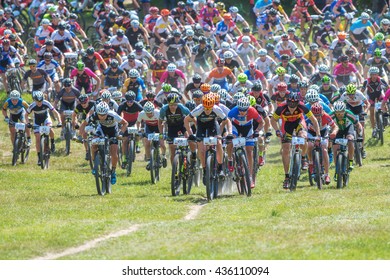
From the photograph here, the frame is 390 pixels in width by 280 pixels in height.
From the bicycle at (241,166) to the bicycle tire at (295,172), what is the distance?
1021 millimetres

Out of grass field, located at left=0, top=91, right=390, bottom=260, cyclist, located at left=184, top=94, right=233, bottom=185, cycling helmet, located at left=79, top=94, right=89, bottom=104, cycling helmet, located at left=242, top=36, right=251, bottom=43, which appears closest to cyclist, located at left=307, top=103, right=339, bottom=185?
grass field, located at left=0, top=91, right=390, bottom=260

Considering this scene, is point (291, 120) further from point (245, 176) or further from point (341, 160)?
point (245, 176)

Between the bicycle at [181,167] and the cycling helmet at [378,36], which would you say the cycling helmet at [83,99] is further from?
the cycling helmet at [378,36]

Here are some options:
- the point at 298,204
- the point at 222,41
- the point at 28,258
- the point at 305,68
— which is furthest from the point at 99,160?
the point at 222,41

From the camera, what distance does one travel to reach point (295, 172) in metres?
26.5

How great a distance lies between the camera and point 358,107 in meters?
30.9

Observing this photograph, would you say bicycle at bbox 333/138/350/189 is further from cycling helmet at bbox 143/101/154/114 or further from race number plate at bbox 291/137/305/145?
cycling helmet at bbox 143/101/154/114

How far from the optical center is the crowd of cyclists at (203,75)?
27062mm

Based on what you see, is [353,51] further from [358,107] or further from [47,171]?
[47,171]

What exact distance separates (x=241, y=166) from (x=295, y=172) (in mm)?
1272

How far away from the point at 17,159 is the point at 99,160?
7.40 metres

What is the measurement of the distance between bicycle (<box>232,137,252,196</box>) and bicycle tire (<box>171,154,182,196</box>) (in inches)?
48.0

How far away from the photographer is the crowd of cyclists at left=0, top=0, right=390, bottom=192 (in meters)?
27.1

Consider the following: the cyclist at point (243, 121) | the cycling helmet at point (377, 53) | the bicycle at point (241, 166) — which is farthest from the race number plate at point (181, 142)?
the cycling helmet at point (377, 53)
